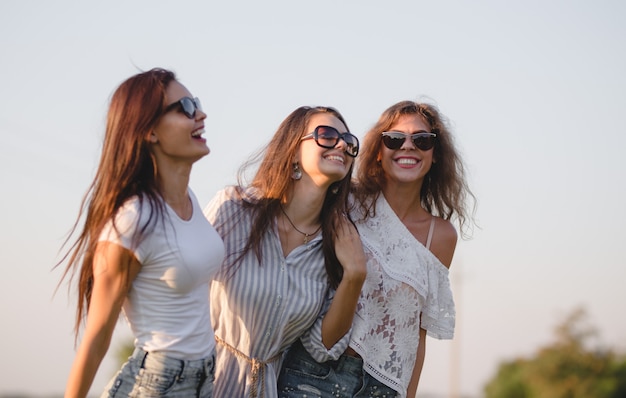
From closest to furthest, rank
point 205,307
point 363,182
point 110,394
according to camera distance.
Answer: point 110,394 → point 205,307 → point 363,182

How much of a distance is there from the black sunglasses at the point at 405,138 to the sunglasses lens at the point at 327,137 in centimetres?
73

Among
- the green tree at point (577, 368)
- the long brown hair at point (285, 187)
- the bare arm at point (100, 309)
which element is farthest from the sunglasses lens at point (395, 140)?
the green tree at point (577, 368)

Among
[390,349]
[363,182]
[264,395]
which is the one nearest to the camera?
[264,395]

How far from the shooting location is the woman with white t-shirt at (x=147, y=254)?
3850 millimetres

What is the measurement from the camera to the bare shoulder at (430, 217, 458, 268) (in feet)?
19.2

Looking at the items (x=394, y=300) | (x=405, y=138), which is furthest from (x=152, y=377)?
(x=405, y=138)

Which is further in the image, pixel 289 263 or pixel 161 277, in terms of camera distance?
pixel 289 263

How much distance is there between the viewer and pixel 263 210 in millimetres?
5105

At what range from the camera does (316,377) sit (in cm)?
511

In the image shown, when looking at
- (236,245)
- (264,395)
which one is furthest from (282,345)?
(236,245)

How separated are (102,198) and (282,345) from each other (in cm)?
163

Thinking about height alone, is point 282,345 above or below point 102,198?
below

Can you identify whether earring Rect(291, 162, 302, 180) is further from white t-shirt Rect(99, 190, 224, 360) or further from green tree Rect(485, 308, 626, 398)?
green tree Rect(485, 308, 626, 398)

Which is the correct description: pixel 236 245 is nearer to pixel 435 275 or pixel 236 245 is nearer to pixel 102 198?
pixel 102 198
